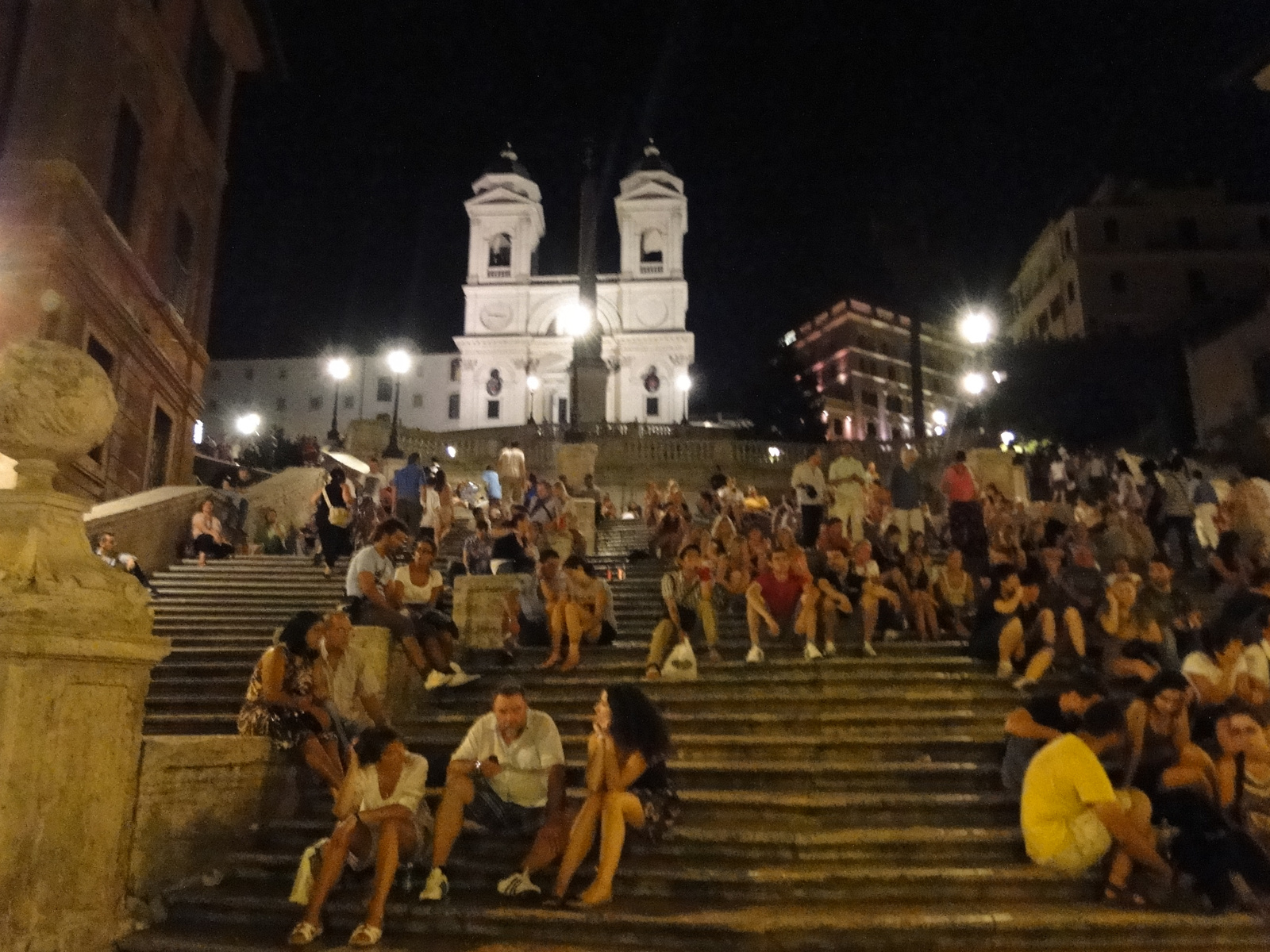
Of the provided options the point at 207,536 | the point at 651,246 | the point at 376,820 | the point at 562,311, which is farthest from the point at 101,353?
the point at 651,246

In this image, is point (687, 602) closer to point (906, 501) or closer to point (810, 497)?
point (810, 497)

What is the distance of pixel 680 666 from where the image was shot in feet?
27.8

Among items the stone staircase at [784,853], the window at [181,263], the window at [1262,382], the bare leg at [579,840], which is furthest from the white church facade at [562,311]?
the bare leg at [579,840]

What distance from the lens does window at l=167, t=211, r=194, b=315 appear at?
20266 millimetres

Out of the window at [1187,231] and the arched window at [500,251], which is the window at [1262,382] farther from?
the arched window at [500,251]

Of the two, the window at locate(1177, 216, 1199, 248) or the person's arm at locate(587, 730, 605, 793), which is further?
the window at locate(1177, 216, 1199, 248)

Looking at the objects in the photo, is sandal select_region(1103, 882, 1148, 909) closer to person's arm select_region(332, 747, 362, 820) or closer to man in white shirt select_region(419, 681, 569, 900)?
man in white shirt select_region(419, 681, 569, 900)

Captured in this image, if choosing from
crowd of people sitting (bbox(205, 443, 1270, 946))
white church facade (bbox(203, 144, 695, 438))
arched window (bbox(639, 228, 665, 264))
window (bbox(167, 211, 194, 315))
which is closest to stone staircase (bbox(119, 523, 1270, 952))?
crowd of people sitting (bbox(205, 443, 1270, 946))

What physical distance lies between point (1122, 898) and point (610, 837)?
3021 millimetres

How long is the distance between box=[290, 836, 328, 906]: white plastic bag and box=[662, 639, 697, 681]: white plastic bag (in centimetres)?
360

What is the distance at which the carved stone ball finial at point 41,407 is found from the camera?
5332mm

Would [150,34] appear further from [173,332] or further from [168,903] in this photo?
[168,903]

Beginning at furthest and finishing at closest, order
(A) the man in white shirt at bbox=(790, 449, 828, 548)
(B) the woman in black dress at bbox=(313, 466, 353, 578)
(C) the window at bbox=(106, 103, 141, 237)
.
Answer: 1. (C) the window at bbox=(106, 103, 141, 237)
2. (A) the man in white shirt at bbox=(790, 449, 828, 548)
3. (B) the woman in black dress at bbox=(313, 466, 353, 578)

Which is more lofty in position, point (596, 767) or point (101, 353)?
point (101, 353)
